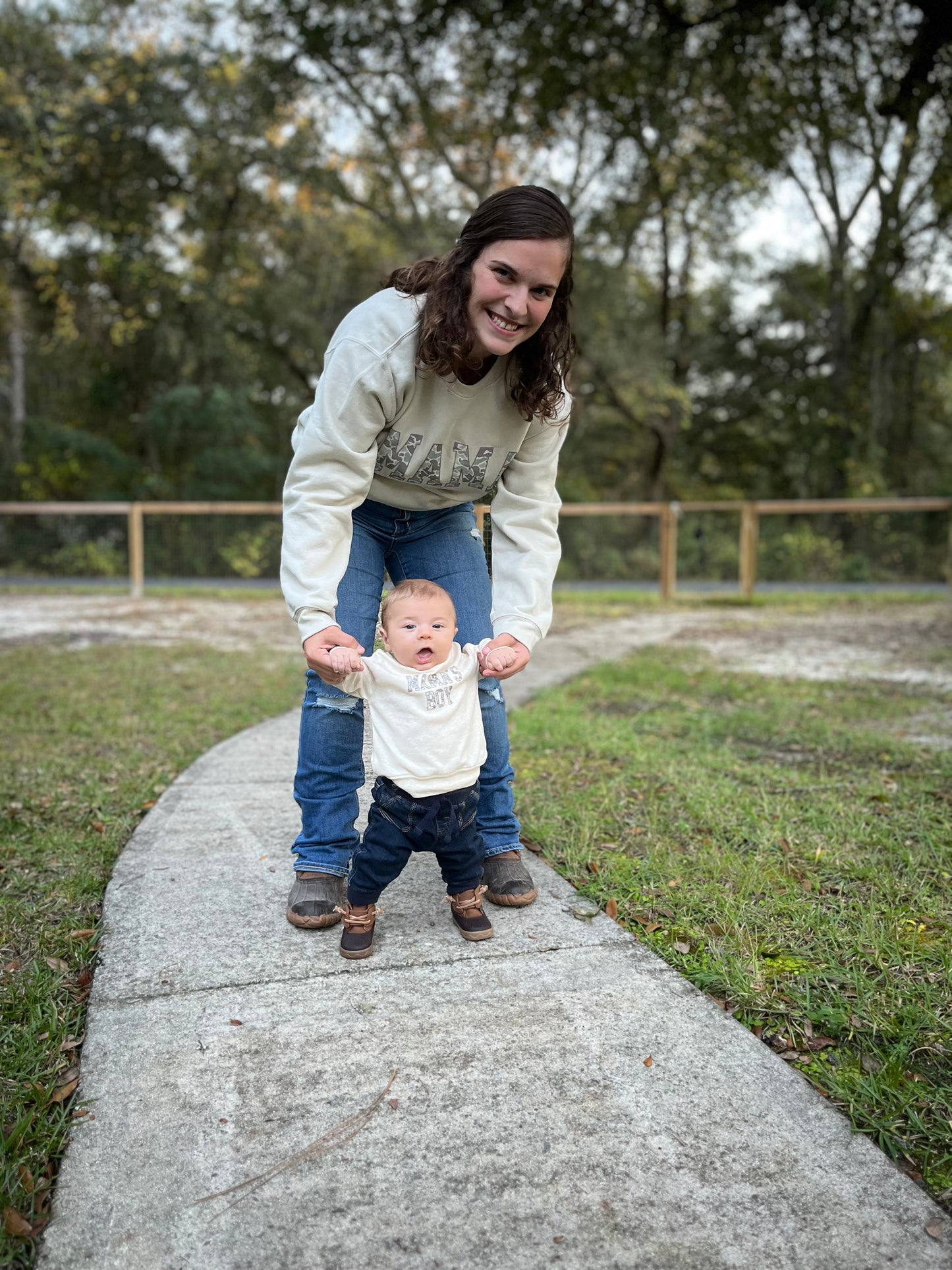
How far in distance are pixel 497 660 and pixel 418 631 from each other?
0.64 ft

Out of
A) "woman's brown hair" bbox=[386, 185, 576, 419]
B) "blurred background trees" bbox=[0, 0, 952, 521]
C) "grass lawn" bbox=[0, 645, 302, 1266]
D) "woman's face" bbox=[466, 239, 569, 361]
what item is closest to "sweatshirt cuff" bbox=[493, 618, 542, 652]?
"woman's brown hair" bbox=[386, 185, 576, 419]

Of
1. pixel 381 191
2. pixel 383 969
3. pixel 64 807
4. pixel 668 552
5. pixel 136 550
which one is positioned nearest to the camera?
pixel 383 969

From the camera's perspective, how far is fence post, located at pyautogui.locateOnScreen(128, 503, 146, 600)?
525 inches

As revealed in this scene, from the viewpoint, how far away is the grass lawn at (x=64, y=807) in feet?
5.09

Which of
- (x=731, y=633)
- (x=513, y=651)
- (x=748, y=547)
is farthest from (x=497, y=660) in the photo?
(x=748, y=547)

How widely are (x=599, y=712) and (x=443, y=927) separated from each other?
2794mm

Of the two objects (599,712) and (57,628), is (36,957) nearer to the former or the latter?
(599,712)

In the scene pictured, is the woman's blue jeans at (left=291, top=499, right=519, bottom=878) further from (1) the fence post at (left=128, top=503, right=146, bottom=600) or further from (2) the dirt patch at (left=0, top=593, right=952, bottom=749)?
(1) the fence post at (left=128, top=503, right=146, bottom=600)

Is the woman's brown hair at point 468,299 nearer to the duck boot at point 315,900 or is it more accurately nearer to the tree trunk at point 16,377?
the duck boot at point 315,900

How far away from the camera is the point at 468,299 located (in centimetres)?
214

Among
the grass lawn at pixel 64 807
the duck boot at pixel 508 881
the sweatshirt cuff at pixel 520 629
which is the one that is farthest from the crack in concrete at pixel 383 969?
the sweatshirt cuff at pixel 520 629

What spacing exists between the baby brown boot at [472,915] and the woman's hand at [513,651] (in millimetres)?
482

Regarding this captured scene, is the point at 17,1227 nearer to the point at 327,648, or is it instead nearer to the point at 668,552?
the point at 327,648

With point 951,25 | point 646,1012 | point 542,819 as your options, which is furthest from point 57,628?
point 951,25
